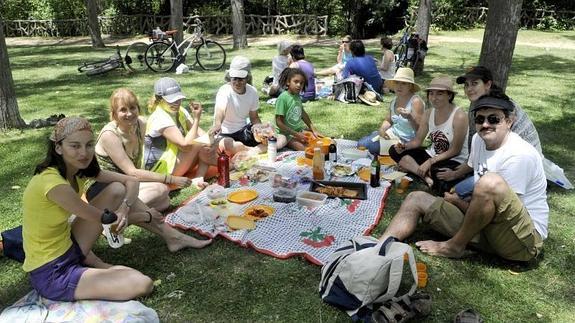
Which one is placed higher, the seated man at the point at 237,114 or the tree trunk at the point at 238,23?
the tree trunk at the point at 238,23

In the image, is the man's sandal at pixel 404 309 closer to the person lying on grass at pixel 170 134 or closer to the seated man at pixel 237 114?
the person lying on grass at pixel 170 134

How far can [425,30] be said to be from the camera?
437 inches

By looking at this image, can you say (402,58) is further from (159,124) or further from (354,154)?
(159,124)

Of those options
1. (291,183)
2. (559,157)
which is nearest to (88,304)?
(291,183)

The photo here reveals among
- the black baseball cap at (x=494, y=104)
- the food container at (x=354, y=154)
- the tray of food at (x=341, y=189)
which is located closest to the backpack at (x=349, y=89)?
the food container at (x=354, y=154)

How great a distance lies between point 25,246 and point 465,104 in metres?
7.41

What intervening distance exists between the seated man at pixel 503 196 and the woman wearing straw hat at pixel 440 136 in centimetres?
105

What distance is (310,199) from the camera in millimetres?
4176

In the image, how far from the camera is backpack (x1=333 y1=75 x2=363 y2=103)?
26.6 feet

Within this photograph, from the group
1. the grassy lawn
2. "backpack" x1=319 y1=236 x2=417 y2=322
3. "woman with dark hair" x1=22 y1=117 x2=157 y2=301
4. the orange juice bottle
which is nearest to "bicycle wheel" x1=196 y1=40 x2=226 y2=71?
the grassy lawn

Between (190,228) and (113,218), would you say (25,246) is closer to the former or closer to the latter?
(113,218)

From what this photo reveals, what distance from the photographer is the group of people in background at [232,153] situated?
258 cm

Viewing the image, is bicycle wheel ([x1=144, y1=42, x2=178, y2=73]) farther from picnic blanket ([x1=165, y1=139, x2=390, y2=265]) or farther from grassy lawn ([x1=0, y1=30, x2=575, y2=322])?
picnic blanket ([x1=165, y1=139, x2=390, y2=265])

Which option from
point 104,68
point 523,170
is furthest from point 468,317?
point 104,68
